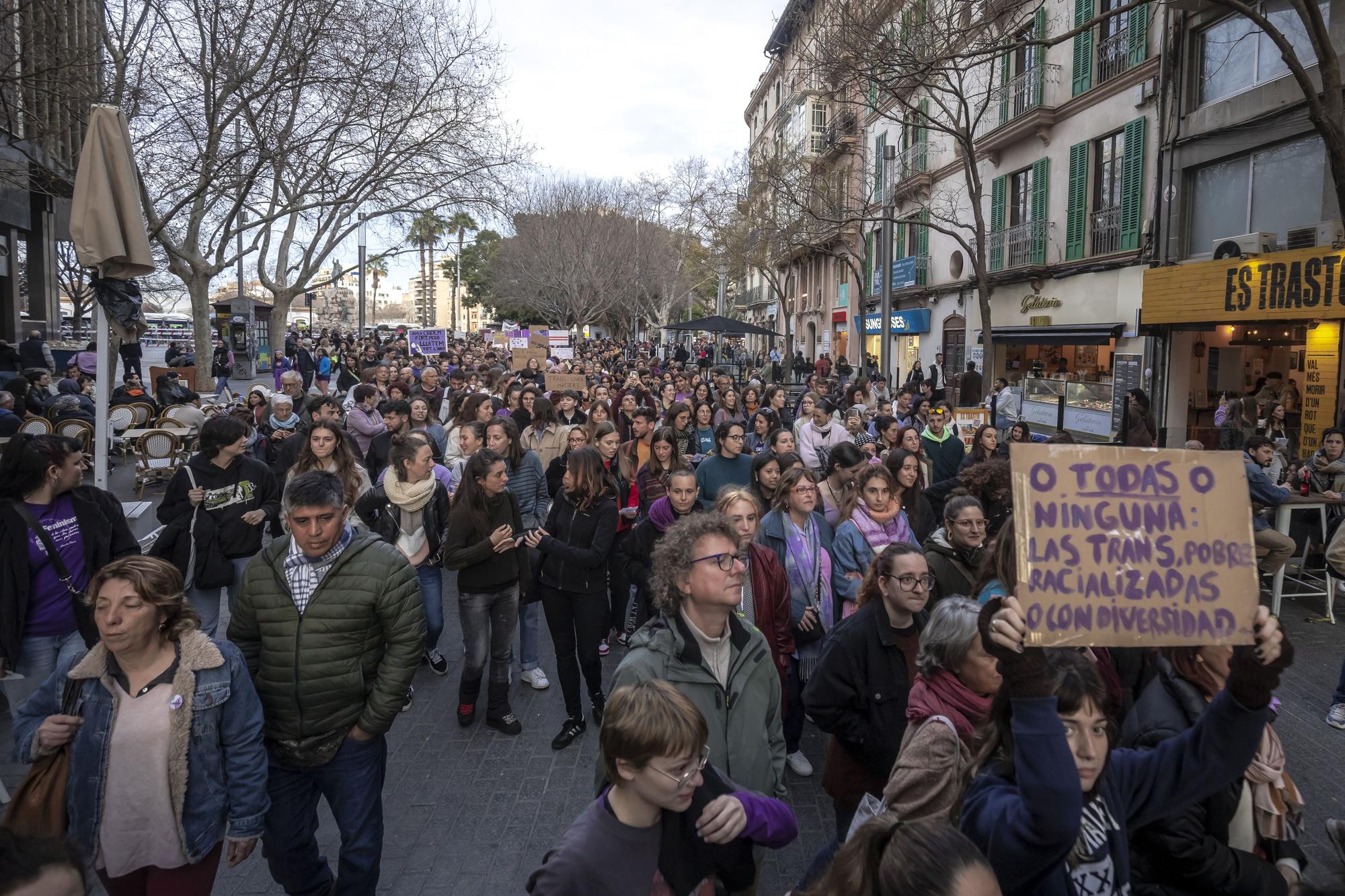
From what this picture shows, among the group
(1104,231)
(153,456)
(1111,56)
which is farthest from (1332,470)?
(153,456)

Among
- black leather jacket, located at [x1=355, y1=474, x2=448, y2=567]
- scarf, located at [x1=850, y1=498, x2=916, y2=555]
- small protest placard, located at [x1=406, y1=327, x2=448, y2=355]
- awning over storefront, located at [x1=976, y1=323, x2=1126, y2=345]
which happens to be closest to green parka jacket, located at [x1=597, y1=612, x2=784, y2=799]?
scarf, located at [x1=850, y1=498, x2=916, y2=555]

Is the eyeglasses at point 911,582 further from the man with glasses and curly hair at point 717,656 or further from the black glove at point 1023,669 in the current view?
the black glove at point 1023,669

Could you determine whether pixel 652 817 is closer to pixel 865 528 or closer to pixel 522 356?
pixel 865 528

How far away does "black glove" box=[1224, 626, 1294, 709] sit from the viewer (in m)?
2.04

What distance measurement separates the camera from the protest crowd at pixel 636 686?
6.74 ft

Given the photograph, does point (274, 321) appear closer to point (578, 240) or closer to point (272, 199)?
point (272, 199)

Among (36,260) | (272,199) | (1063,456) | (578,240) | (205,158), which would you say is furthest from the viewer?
(578,240)

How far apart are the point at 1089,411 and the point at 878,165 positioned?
16.8 meters

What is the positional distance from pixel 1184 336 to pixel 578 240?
115ft

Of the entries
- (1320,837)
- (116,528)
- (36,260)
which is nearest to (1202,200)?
(1320,837)

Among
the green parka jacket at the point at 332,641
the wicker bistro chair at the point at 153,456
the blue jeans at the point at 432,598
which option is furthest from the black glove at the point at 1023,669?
the wicker bistro chair at the point at 153,456

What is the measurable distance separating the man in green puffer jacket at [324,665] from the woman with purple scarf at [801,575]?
2.17 meters

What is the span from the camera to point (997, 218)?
23453 mm

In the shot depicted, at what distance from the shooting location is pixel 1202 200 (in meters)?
16.1
